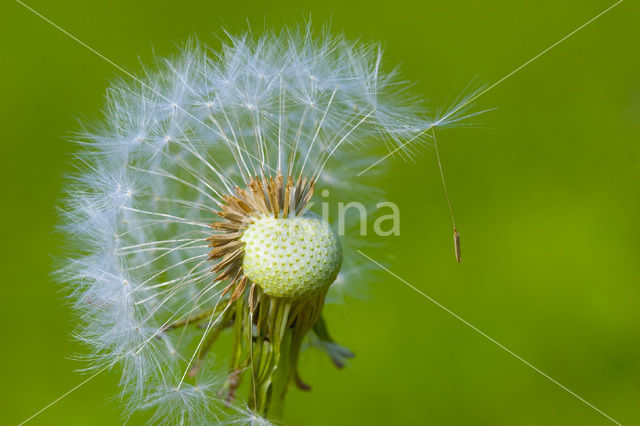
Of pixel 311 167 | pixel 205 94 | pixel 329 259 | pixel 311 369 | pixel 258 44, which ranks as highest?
pixel 258 44

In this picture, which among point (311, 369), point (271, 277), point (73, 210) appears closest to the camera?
point (271, 277)

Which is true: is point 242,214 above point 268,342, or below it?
above

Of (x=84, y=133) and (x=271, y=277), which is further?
(x=84, y=133)

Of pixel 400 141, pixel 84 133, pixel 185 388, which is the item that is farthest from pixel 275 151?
pixel 185 388

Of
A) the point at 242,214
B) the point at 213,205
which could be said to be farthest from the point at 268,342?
the point at 213,205

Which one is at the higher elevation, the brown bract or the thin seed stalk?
the brown bract

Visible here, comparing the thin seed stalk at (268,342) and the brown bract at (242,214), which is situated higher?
the brown bract at (242,214)

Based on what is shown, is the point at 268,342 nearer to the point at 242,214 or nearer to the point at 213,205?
the point at 242,214

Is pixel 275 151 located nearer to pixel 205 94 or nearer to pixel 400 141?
pixel 205 94
